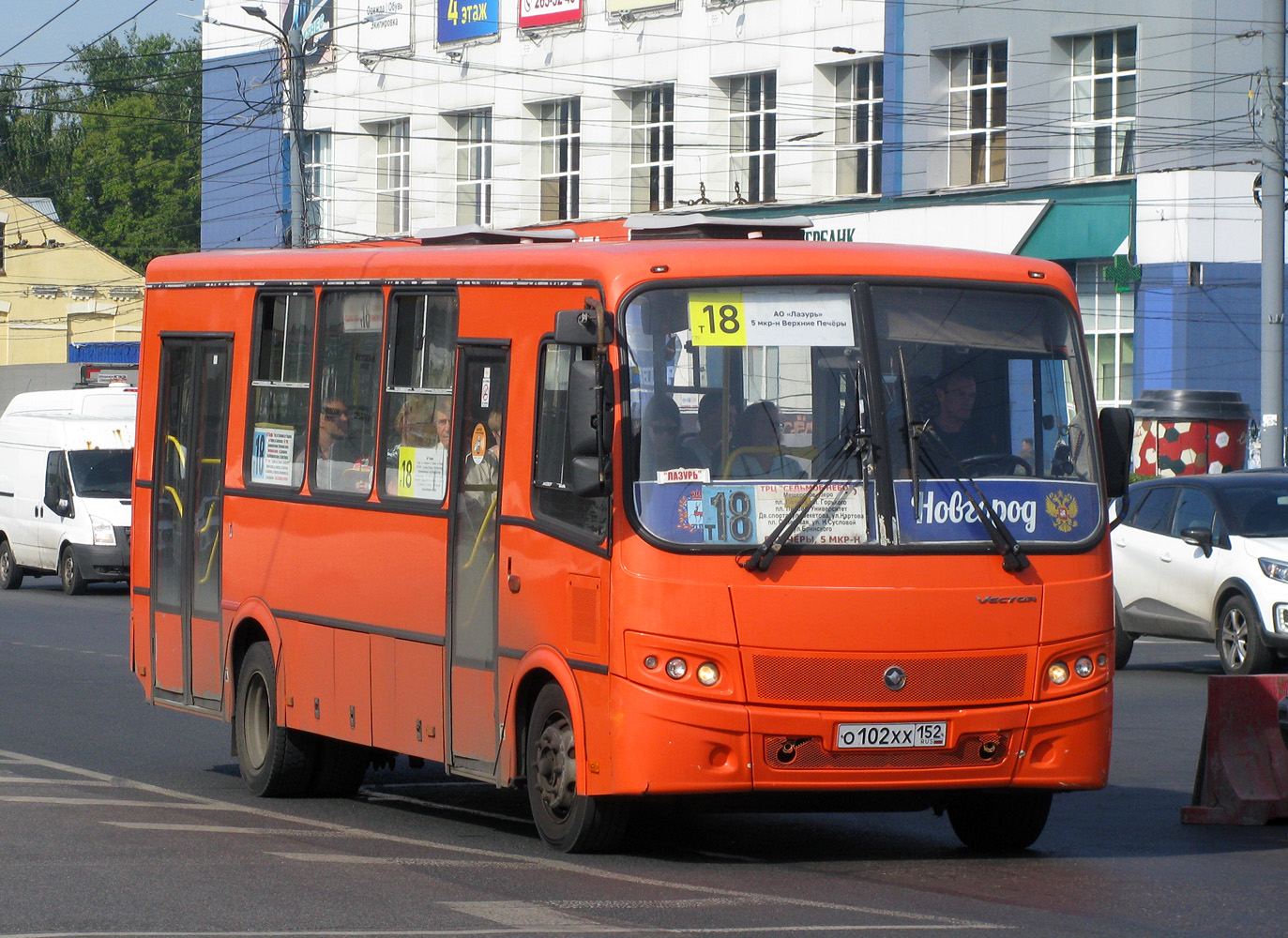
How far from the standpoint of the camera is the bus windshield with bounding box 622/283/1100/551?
8844 millimetres

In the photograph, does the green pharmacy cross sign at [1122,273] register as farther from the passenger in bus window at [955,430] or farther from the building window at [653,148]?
the passenger in bus window at [955,430]

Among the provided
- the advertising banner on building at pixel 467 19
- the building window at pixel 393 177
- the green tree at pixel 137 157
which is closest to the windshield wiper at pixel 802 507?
the advertising banner on building at pixel 467 19

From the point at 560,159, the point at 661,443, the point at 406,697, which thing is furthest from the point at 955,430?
the point at 560,159

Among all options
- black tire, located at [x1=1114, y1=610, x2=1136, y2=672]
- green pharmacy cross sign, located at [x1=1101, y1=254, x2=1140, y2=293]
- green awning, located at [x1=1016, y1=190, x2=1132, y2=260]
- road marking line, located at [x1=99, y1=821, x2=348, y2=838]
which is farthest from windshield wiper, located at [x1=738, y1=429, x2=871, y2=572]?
green awning, located at [x1=1016, y1=190, x2=1132, y2=260]

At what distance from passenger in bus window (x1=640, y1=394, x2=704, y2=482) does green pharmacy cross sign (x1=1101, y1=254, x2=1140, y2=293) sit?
1198 inches

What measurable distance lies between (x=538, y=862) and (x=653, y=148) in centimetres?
3933

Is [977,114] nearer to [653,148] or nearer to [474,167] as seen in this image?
[653,148]

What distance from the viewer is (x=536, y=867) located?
8945 millimetres

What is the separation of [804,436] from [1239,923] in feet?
8.18

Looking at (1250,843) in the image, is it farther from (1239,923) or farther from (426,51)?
(426,51)

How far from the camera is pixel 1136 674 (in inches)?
754

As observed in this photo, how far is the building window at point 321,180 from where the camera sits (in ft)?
184

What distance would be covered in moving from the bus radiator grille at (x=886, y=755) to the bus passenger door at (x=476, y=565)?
152 cm

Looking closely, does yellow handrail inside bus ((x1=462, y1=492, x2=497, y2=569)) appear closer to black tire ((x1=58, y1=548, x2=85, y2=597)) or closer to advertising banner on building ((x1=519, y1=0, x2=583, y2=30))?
black tire ((x1=58, y1=548, x2=85, y2=597))
